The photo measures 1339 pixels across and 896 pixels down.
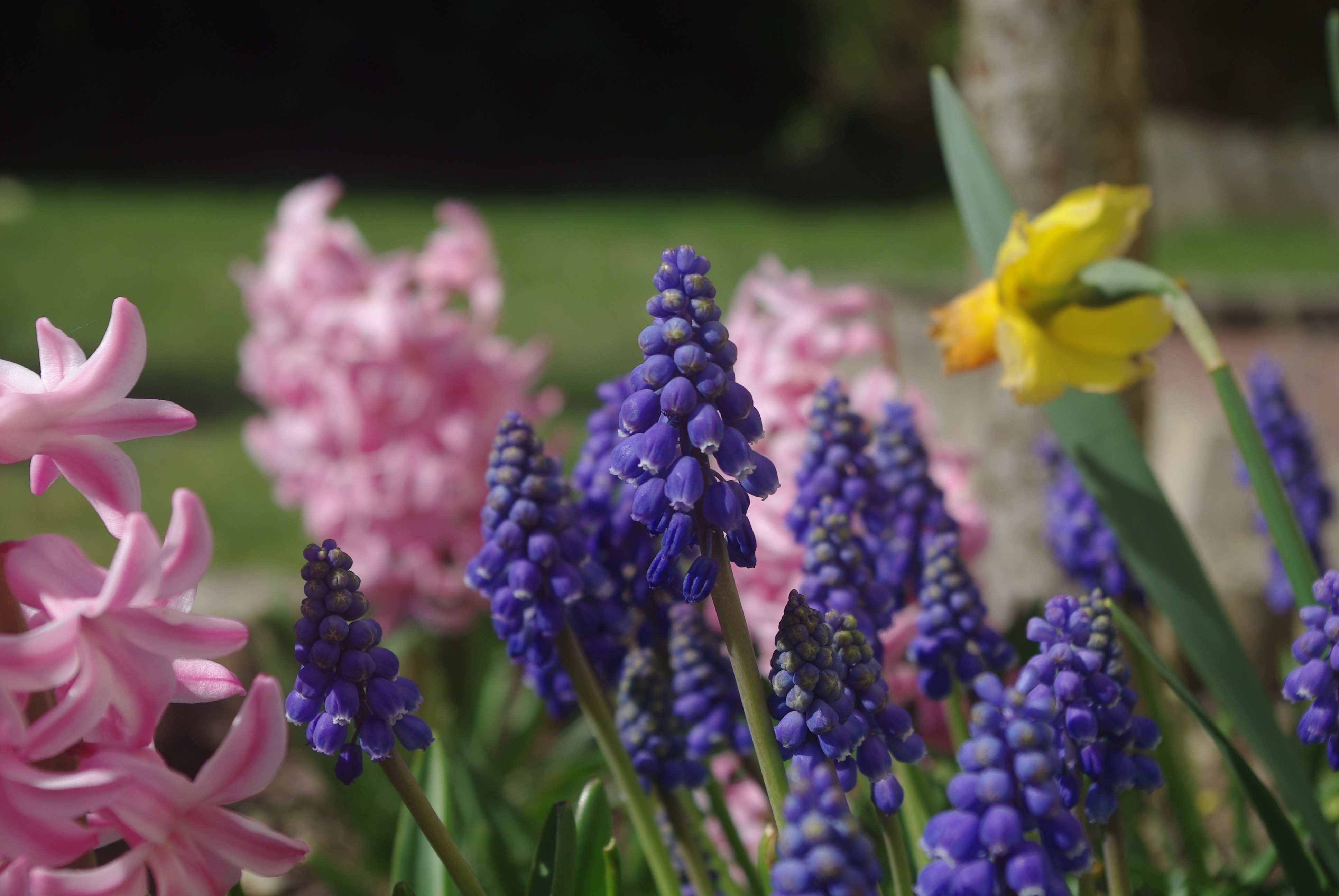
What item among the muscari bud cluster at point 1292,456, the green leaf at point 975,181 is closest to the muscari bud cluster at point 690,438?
the green leaf at point 975,181

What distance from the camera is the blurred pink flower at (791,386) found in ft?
4.74

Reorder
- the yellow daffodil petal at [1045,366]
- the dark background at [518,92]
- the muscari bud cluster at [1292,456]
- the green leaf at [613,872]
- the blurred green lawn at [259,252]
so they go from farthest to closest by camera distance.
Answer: the dark background at [518,92] → the blurred green lawn at [259,252] → the muscari bud cluster at [1292,456] → the yellow daffodil petal at [1045,366] → the green leaf at [613,872]

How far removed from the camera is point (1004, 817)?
24.7 inches

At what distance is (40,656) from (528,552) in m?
0.39

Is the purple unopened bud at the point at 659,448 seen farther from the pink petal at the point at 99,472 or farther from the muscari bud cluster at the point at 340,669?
the pink petal at the point at 99,472

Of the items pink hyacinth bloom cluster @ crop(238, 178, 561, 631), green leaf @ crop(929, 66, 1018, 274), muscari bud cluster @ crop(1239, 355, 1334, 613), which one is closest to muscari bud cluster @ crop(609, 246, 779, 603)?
green leaf @ crop(929, 66, 1018, 274)

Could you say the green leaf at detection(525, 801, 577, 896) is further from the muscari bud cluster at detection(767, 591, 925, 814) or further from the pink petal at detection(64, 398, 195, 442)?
the pink petal at detection(64, 398, 195, 442)

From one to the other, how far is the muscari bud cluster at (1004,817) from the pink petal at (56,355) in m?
0.62

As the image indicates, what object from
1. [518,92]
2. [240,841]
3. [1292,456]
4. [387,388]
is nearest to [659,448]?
[240,841]

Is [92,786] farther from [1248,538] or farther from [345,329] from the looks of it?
[1248,538]

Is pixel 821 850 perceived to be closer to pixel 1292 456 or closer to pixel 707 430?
pixel 707 430

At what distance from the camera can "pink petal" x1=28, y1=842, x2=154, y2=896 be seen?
0.65 m

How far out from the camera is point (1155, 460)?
12.0ft

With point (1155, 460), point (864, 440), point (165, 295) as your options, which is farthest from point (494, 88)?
point (864, 440)
